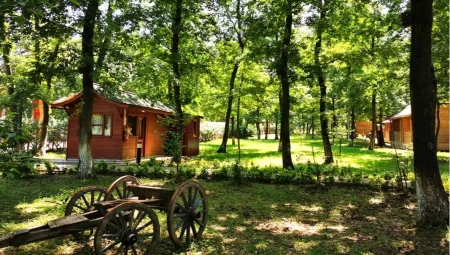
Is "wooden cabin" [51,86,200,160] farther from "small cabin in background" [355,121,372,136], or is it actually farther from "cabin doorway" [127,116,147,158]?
"small cabin in background" [355,121,372,136]

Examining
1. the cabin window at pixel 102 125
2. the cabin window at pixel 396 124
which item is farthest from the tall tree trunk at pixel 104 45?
the cabin window at pixel 396 124

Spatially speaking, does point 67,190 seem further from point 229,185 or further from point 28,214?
point 229,185

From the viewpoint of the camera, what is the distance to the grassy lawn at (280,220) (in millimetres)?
4738

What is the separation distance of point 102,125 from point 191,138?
18.5 ft

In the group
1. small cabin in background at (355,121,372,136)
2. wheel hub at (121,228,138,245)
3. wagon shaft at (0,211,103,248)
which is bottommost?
wheel hub at (121,228,138,245)

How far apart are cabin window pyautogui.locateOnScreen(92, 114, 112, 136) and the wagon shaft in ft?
42.0

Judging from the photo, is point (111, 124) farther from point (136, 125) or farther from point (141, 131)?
point (141, 131)

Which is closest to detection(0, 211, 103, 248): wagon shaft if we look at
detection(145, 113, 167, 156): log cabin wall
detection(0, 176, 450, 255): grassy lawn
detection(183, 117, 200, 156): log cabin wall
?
detection(0, 176, 450, 255): grassy lawn

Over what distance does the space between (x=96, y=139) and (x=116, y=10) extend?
6.73 meters

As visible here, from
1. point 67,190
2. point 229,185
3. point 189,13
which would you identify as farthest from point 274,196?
point 189,13

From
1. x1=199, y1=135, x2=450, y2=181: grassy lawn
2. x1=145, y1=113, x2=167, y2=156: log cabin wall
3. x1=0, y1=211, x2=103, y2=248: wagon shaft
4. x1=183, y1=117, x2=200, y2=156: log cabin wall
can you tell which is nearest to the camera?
x1=0, y1=211, x2=103, y2=248: wagon shaft

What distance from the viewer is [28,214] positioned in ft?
21.0

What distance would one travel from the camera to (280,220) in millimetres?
6324

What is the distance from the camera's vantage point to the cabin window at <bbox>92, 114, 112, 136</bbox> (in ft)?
52.9
